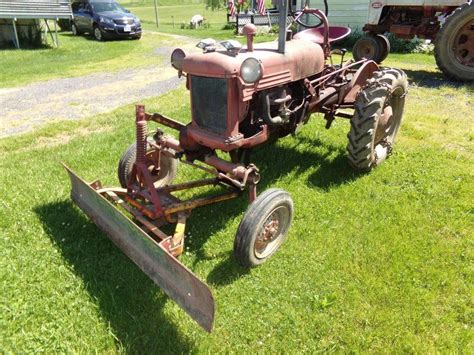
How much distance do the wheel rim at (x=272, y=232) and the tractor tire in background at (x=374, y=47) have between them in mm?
7373

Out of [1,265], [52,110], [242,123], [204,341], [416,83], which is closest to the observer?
[204,341]

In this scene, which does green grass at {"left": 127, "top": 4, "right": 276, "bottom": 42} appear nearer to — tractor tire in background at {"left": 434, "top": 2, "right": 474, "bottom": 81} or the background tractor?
the background tractor

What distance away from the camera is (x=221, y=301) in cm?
288

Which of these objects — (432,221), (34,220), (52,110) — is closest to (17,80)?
(52,110)

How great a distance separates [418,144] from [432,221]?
1.95 metres

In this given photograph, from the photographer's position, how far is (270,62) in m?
3.31

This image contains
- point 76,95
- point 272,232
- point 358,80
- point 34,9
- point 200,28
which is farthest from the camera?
point 200,28

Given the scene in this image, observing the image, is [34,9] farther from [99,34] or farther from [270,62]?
[270,62]

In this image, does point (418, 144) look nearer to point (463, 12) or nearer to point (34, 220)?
point (463, 12)

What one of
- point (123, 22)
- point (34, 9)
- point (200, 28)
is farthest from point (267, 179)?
point (200, 28)

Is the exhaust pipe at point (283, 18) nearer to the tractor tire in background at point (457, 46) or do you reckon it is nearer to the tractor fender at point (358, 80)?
the tractor fender at point (358, 80)

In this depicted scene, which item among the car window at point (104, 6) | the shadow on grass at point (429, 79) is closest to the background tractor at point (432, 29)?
the shadow on grass at point (429, 79)

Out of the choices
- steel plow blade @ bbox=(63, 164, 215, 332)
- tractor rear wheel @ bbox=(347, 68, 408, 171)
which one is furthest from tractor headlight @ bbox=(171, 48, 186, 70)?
tractor rear wheel @ bbox=(347, 68, 408, 171)

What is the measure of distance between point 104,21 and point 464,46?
14.5 m
